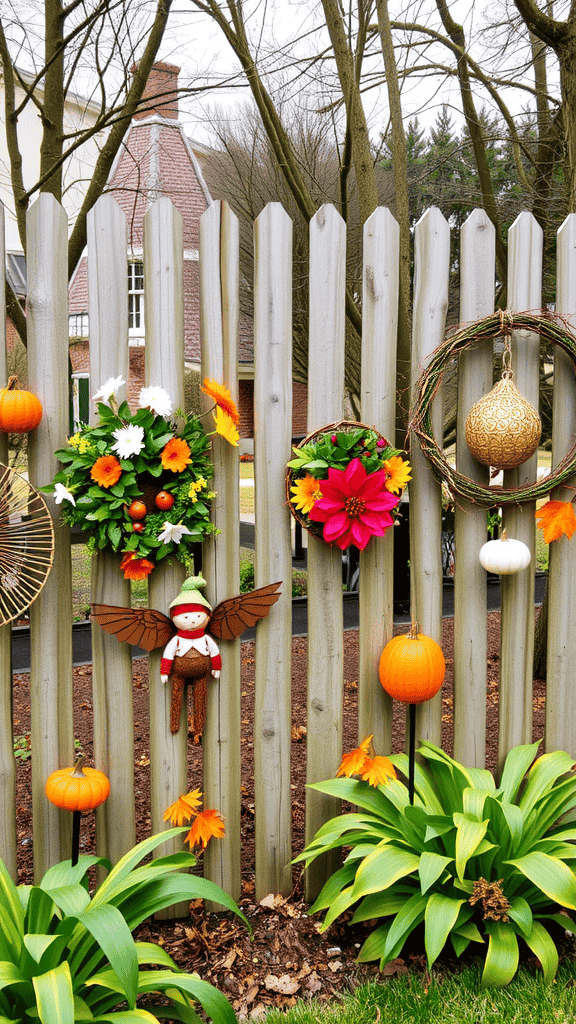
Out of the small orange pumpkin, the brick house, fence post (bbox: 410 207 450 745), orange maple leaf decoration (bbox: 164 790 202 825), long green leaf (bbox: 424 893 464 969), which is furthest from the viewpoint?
the brick house

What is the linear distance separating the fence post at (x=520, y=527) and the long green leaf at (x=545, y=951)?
0.67 metres

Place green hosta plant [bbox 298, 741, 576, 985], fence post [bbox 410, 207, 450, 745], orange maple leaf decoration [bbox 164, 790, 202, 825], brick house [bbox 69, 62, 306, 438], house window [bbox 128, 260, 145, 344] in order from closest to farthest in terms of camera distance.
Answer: green hosta plant [bbox 298, 741, 576, 985] → orange maple leaf decoration [bbox 164, 790, 202, 825] → fence post [bbox 410, 207, 450, 745] → brick house [bbox 69, 62, 306, 438] → house window [bbox 128, 260, 145, 344]

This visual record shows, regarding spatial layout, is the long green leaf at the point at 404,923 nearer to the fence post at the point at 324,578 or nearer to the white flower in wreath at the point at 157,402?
the fence post at the point at 324,578

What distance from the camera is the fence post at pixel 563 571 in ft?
8.44

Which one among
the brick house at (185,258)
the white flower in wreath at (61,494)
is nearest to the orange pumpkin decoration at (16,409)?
the white flower in wreath at (61,494)

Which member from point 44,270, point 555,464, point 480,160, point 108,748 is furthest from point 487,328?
point 480,160

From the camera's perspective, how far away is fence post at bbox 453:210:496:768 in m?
2.48

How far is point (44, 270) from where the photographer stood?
7.14 ft

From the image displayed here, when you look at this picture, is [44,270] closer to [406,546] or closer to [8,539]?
[8,539]

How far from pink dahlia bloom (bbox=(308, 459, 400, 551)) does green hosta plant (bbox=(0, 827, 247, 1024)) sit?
3.41ft

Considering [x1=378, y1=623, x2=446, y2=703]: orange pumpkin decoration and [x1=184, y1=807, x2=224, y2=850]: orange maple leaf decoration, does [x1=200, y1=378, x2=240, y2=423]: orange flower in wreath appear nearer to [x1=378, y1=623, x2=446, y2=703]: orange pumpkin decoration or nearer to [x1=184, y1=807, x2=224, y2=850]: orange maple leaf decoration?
[x1=378, y1=623, x2=446, y2=703]: orange pumpkin decoration

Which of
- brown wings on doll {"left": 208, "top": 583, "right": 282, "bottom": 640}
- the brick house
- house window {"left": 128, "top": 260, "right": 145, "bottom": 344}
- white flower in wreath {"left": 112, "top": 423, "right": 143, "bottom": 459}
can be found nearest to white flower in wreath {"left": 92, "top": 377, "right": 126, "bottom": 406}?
white flower in wreath {"left": 112, "top": 423, "right": 143, "bottom": 459}

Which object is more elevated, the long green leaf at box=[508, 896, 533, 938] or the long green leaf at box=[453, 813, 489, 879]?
the long green leaf at box=[453, 813, 489, 879]

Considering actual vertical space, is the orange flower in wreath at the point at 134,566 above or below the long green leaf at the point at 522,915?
above
